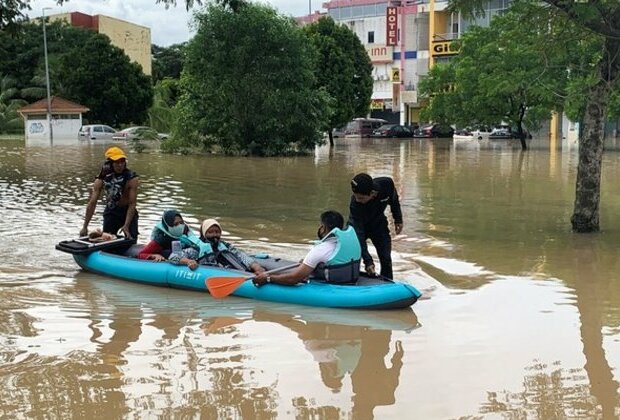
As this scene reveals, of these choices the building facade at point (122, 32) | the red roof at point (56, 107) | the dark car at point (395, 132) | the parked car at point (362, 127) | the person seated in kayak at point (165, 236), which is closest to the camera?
the person seated in kayak at point (165, 236)

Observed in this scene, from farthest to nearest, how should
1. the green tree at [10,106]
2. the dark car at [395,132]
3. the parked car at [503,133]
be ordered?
the dark car at [395,132] < the green tree at [10,106] < the parked car at [503,133]

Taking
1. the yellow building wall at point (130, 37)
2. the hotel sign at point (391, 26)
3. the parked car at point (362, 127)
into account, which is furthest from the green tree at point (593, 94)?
the yellow building wall at point (130, 37)

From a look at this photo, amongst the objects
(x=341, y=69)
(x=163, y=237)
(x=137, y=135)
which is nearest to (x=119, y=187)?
(x=163, y=237)

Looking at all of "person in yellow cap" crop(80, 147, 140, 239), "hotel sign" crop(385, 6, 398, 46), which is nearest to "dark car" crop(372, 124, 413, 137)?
"hotel sign" crop(385, 6, 398, 46)

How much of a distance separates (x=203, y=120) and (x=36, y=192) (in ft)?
52.6

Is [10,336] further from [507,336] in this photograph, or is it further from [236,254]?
[507,336]

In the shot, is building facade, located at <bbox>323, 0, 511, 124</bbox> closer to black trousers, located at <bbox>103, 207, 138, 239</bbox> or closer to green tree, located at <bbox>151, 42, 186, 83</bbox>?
green tree, located at <bbox>151, 42, 186, 83</bbox>

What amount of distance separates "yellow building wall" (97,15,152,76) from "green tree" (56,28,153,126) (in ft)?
42.0

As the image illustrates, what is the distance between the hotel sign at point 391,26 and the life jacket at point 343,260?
59169 millimetres

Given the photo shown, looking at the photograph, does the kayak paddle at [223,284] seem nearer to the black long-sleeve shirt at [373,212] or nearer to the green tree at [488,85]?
the black long-sleeve shirt at [373,212]

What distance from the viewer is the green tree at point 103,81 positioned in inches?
2121

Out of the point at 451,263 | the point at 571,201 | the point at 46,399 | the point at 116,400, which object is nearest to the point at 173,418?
the point at 116,400

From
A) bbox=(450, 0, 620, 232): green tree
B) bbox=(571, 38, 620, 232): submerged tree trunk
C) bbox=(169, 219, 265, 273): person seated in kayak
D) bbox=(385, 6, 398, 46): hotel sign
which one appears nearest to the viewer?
bbox=(169, 219, 265, 273): person seated in kayak

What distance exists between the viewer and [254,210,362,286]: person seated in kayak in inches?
282
